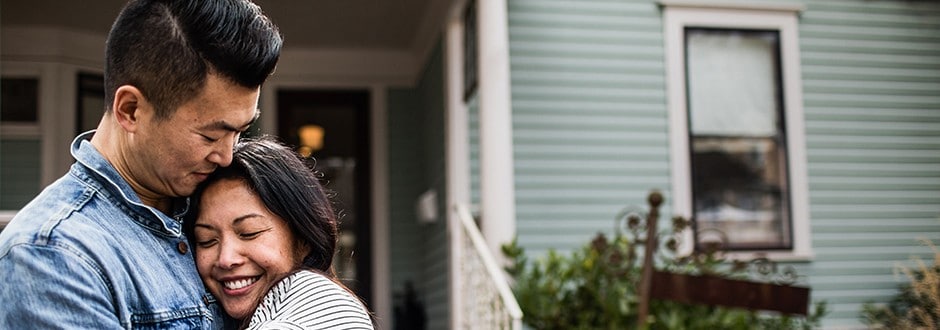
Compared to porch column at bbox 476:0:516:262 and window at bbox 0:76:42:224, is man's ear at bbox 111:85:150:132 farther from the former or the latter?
window at bbox 0:76:42:224

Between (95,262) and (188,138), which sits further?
(188,138)

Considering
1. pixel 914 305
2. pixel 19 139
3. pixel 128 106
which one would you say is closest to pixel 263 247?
pixel 128 106

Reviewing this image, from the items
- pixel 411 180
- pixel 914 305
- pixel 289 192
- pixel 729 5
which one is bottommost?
pixel 914 305

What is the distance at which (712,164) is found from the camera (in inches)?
296

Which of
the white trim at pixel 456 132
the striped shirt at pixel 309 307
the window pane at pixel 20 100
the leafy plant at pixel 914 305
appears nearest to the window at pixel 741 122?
the leafy plant at pixel 914 305

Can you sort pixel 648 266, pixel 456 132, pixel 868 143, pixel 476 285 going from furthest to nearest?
pixel 868 143, pixel 456 132, pixel 476 285, pixel 648 266

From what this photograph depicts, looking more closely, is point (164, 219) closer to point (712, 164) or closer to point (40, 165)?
point (712, 164)

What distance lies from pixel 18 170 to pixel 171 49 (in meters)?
7.14

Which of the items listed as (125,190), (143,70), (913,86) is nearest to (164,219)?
(125,190)

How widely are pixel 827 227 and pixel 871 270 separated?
457 mm

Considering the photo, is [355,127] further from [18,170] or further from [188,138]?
[188,138]

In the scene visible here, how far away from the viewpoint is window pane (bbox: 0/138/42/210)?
8039 millimetres

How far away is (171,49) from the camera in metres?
1.57

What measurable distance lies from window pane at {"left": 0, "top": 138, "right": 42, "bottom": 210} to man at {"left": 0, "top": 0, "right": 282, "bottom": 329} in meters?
6.83
